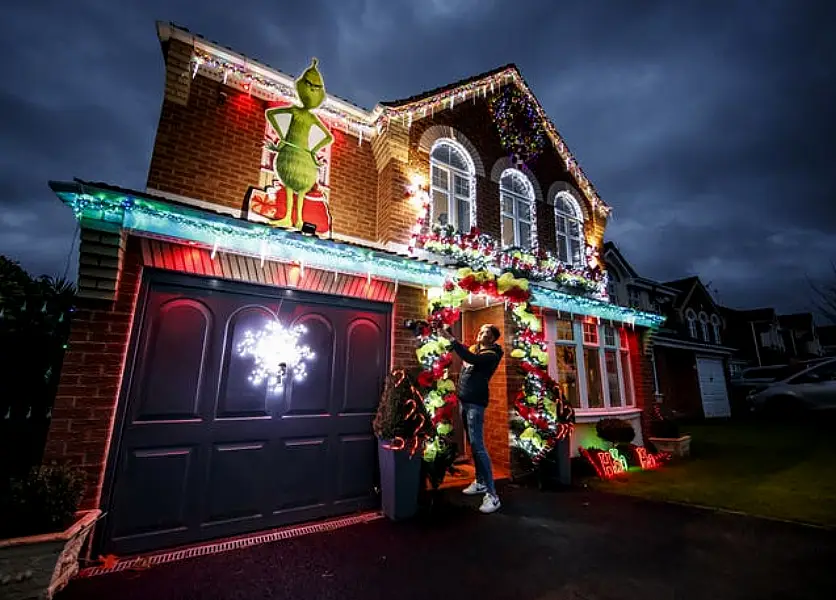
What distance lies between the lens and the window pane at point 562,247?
870 centimetres

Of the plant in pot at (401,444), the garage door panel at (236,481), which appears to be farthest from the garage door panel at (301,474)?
the plant in pot at (401,444)

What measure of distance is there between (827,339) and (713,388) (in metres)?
32.8

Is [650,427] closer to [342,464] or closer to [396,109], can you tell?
[342,464]

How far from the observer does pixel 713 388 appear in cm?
1694

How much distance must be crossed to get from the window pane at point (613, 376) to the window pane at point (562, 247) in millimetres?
2414

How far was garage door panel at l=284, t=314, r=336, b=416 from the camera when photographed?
4352mm

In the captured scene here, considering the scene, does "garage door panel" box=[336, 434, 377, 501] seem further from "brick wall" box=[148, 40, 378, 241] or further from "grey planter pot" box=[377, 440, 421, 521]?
"brick wall" box=[148, 40, 378, 241]

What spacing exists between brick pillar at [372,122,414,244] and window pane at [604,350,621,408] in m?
5.69

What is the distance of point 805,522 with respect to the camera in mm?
4059

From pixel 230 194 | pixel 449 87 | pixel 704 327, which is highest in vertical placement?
pixel 449 87

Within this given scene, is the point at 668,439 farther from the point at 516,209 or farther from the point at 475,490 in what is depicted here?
the point at 516,209

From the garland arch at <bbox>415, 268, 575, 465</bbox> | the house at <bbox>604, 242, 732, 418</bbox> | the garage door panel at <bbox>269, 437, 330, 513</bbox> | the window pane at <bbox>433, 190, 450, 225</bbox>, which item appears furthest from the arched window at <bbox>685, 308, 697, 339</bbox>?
the garage door panel at <bbox>269, 437, 330, 513</bbox>

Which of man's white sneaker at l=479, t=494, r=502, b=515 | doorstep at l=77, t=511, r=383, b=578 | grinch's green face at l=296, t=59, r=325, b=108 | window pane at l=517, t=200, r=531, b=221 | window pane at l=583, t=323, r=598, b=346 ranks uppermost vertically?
grinch's green face at l=296, t=59, r=325, b=108

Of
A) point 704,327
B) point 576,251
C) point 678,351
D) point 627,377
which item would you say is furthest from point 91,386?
point 704,327
